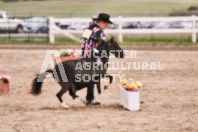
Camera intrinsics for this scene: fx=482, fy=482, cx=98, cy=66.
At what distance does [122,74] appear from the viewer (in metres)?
14.8

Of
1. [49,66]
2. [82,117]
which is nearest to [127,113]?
[82,117]

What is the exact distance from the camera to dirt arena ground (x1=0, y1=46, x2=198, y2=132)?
7750 millimetres

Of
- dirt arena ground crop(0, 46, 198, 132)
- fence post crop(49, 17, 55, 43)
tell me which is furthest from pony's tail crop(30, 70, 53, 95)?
fence post crop(49, 17, 55, 43)

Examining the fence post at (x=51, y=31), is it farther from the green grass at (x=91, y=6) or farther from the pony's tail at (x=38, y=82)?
the green grass at (x=91, y=6)

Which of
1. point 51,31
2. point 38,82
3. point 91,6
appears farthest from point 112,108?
point 91,6

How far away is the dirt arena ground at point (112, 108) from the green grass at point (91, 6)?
159 ft

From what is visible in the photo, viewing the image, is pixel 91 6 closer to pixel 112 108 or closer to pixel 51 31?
pixel 51 31

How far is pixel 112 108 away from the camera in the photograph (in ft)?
31.1

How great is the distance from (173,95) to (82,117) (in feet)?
10.6

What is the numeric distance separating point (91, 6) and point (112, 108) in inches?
2293

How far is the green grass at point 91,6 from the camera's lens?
63.6 m

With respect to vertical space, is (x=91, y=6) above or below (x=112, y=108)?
above

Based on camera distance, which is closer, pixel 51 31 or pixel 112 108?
pixel 112 108

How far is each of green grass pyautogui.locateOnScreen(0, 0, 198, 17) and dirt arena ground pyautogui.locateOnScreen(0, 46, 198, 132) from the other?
4847 cm
